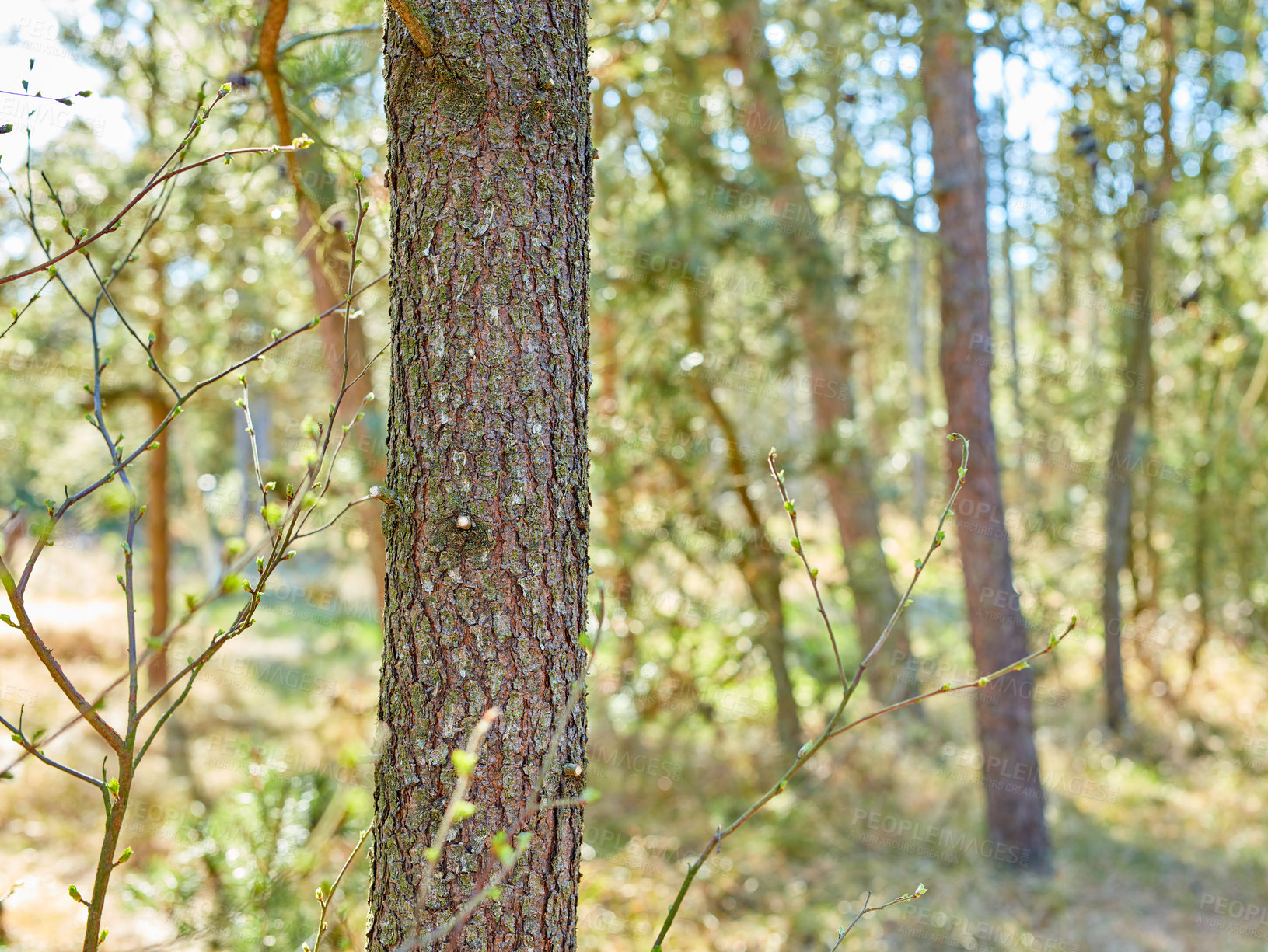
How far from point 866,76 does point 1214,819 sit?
816 cm

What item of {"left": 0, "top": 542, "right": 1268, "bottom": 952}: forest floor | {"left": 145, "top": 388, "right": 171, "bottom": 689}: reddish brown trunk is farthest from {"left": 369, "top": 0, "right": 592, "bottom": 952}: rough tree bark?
{"left": 145, "top": 388, "right": 171, "bottom": 689}: reddish brown trunk

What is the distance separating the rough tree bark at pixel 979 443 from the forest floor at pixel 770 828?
18.4 inches

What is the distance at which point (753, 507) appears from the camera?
19.8ft

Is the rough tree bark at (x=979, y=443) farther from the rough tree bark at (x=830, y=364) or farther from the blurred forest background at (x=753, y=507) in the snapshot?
the rough tree bark at (x=830, y=364)

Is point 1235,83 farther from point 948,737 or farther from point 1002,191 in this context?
point 948,737

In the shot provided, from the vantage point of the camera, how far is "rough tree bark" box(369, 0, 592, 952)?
1424 mm

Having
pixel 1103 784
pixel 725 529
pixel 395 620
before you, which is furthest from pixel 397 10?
pixel 1103 784

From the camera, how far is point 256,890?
214cm

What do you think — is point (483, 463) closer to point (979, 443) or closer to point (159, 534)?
point (979, 443)

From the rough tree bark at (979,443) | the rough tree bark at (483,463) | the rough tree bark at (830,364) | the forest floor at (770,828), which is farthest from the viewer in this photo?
the rough tree bark at (830,364)

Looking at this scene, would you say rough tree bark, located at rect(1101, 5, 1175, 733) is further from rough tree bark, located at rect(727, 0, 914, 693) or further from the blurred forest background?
rough tree bark, located at rect(727, 0, 914, 693)

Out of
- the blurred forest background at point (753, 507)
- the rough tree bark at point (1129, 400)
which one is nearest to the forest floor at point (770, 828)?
the blurred forest background at point (753, 507)

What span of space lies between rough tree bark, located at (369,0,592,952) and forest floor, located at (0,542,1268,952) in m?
1.31

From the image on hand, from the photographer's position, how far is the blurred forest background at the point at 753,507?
188 inches
